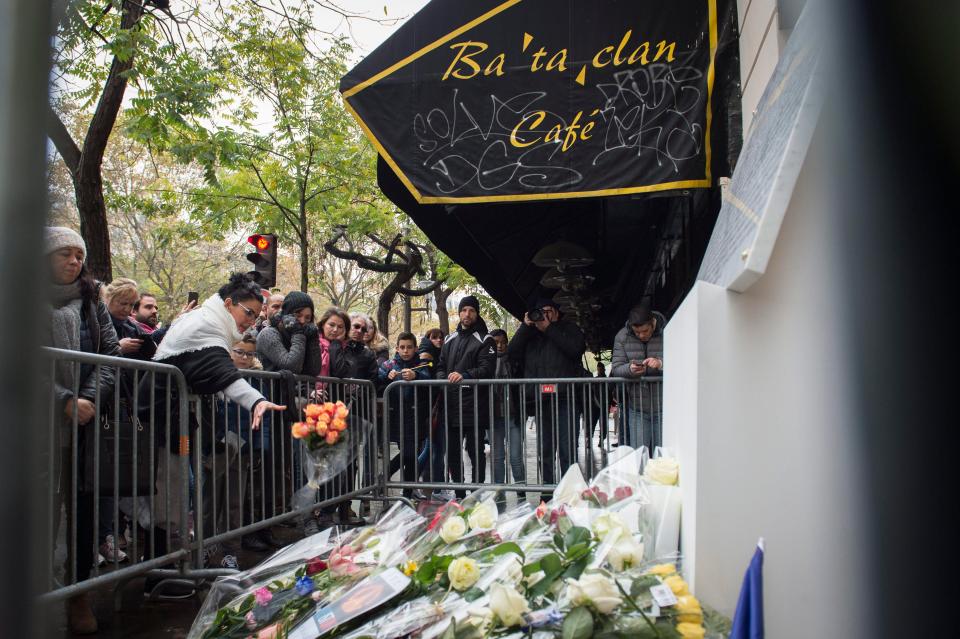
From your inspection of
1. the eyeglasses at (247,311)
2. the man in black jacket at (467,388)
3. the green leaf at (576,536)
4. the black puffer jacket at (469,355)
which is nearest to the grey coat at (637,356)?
the man in black jacket at (467,388)

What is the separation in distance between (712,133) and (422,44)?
215 cm

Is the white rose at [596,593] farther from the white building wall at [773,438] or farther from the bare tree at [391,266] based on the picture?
the bare tree at [391,266]

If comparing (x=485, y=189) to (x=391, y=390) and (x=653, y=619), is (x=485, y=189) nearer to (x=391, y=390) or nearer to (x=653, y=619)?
(x=391, y=390)

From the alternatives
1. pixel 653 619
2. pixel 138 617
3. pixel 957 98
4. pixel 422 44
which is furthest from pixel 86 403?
pixel 957 98

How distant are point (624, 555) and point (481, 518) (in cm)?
64

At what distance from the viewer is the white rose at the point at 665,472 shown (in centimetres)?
266

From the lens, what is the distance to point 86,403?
395 centimetres

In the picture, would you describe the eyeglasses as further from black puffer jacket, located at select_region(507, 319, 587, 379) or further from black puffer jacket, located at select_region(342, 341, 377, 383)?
black puffer jacket, located at select_region(507, 319, 587, 379)

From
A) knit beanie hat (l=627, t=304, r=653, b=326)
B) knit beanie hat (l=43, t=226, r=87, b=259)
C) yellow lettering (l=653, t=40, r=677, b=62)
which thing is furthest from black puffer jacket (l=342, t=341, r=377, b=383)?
knit beanie hat (l=43, t=226, r=87, b=259)

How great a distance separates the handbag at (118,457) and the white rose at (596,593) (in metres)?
2.89

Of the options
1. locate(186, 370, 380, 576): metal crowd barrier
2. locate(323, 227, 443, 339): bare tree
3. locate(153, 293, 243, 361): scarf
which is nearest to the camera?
locate(153, 293, 243, 361): scarf

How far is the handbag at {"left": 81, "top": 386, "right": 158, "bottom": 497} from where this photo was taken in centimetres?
413

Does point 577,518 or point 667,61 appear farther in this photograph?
point 667,61

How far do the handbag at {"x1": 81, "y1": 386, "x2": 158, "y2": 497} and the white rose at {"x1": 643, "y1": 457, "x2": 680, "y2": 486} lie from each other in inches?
110
